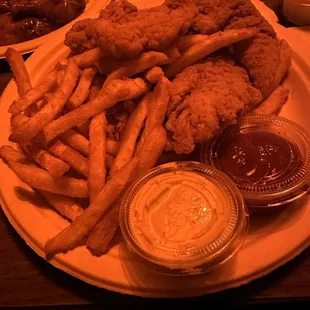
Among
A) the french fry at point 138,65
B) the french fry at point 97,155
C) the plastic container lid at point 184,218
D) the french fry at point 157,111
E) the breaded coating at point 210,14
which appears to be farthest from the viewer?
the breaded coating at point 210,14

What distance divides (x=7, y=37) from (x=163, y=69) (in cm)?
166

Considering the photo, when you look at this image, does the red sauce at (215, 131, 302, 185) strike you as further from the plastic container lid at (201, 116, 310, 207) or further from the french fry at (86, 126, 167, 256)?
the french fry at (86, 126, 167, 256)

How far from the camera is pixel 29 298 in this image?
180cm

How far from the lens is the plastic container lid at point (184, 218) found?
5.01 ft

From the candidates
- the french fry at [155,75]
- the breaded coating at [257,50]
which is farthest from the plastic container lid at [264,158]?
the french fry at [155,75]

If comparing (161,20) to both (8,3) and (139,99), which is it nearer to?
(139,99)

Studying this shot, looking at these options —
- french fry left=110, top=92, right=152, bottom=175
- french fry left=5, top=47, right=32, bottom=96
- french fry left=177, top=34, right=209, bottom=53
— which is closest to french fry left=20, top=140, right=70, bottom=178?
french fry left=110, top=92, right=152, bottom=175

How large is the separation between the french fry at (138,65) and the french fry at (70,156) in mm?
373

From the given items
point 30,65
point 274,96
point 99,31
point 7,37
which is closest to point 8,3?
point 7,37

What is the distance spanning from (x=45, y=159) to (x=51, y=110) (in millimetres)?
223

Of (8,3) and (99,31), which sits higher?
(99,31)

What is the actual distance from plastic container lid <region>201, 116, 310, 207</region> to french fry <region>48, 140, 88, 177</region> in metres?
0.53

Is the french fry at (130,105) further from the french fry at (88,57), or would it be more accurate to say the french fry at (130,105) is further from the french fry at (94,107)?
the french fry at (88,57)

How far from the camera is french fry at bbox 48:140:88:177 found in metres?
1.88
